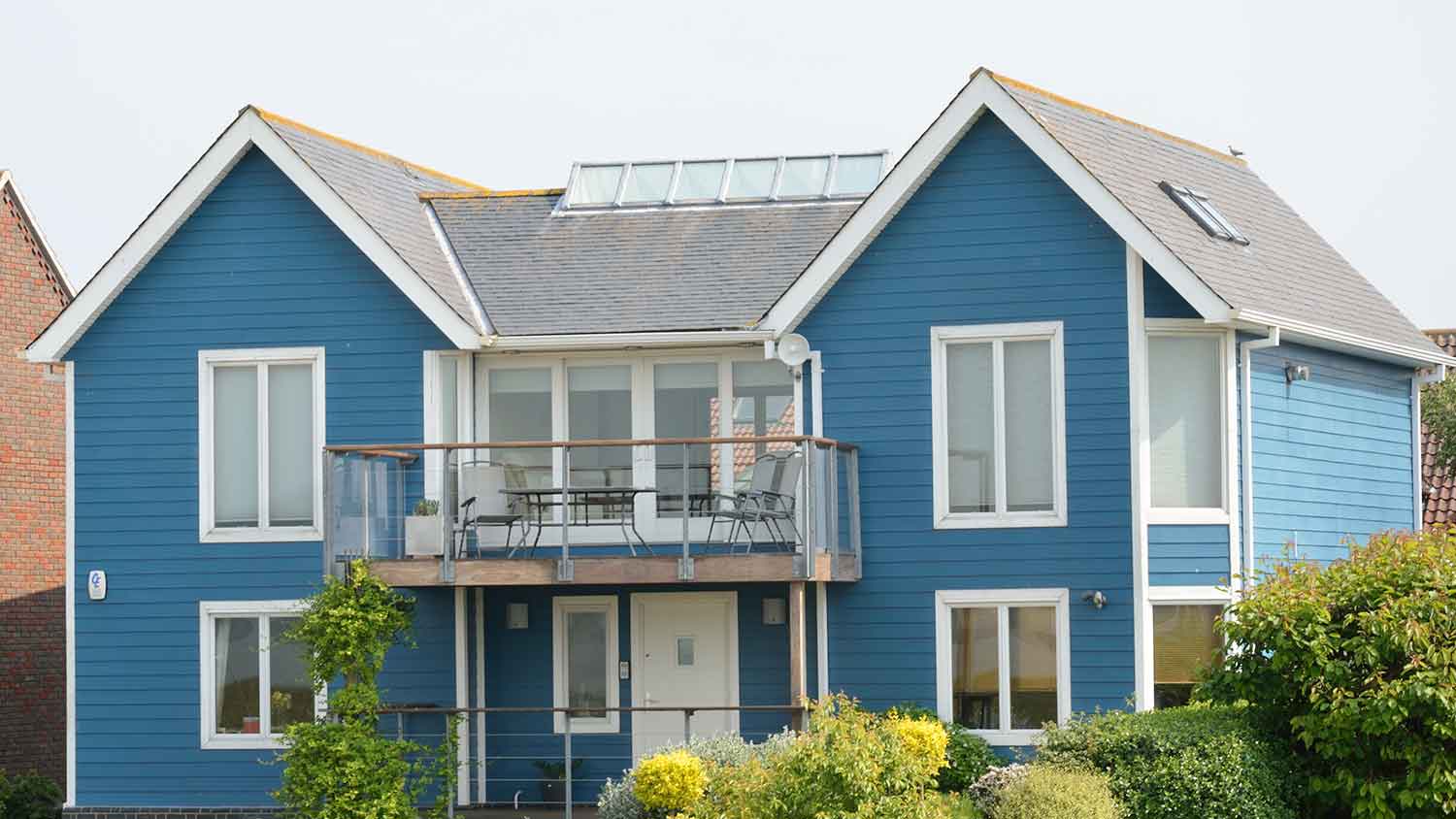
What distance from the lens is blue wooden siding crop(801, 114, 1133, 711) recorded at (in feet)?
70.7

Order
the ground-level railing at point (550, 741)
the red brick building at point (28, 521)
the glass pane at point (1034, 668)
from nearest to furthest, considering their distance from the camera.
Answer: the glass pane at point (1034, 668)
the ground-level railing at point (550, 741)
the red brick building at point (28, 521)

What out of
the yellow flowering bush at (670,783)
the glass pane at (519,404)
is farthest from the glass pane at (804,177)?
the yellow flowering bush at (670,783)

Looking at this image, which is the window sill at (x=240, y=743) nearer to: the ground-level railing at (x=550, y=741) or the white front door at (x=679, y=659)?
the ground-level railing at (x=550, y=741)

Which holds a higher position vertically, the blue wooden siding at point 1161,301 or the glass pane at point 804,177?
the glass pane at point 804,177

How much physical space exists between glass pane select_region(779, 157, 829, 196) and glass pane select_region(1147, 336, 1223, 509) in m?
5.14

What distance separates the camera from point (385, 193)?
24938 mm

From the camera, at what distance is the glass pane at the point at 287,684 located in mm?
23141

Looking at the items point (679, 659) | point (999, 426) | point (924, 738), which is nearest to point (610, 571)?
point (679, 659)

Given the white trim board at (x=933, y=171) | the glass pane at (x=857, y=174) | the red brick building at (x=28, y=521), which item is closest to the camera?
the white trim board at (x=933, y=171)

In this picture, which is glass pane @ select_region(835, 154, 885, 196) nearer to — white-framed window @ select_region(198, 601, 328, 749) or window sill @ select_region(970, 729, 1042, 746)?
window sill @ select_region(970, 729, 1042, 746)

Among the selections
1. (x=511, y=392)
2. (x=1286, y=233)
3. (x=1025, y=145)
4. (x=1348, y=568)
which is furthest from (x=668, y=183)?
(x=1348, y=568)

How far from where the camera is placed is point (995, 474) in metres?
22.0

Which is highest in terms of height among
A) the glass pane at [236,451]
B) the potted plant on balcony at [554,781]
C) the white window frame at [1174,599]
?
the glass pane at [236,451]

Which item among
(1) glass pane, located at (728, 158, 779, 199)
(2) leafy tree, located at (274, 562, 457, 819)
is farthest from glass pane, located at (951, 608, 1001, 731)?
(1) glass pane, located at (728, 158, 779, 199)
